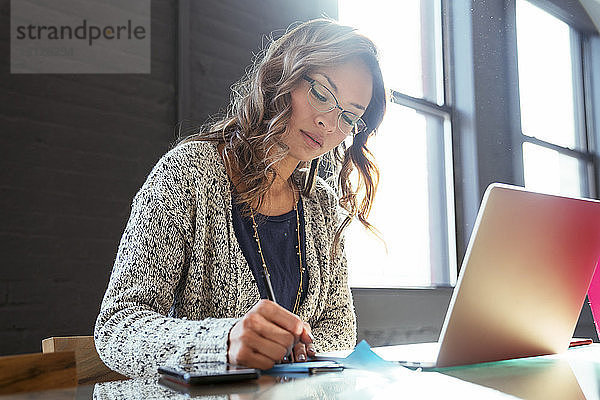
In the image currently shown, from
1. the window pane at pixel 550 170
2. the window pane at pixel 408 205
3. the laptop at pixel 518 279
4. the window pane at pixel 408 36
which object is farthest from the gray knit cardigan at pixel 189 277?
the window pane at pixel 550 170

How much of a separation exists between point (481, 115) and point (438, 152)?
1.22 ft

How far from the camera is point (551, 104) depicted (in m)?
4.82

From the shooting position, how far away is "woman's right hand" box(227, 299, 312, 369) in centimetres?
75

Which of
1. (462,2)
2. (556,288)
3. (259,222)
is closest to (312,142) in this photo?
(259,222)

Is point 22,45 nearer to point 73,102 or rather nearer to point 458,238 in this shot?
point 73,102

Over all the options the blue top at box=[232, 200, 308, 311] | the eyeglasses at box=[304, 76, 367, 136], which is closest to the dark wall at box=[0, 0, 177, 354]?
the blue top at box=[232, 200, 308, 311]

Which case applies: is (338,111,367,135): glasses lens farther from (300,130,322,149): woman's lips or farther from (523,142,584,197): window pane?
(523,142,584,197): window pane

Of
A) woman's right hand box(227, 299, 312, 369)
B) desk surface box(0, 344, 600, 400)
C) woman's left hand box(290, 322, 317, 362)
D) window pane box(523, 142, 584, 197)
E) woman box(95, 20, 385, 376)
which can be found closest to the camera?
desk surface box(0, 344, 600, 400)

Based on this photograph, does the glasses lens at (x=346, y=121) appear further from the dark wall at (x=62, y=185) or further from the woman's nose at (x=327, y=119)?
the dark wall at (x=62, y=185)

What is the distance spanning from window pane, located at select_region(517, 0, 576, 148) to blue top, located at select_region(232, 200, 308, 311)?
332 centimetres

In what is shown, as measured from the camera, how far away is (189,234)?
1.21 metres

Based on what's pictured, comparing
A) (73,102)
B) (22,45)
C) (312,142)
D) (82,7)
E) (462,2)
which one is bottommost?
(312,142)

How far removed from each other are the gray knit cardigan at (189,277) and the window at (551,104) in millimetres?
3199

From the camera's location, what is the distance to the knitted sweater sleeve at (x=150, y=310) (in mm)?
851
